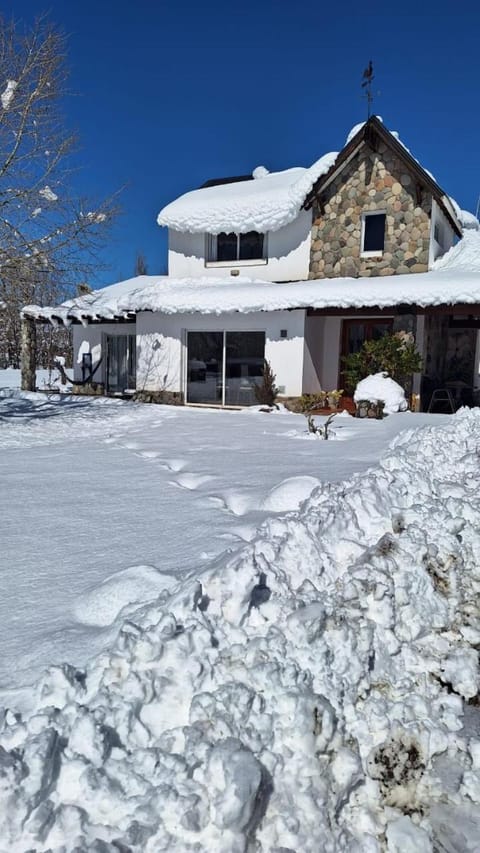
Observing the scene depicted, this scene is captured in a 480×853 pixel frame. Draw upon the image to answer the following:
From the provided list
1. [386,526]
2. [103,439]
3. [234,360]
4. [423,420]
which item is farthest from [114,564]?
[234,360]

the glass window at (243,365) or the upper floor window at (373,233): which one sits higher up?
A: the upper floor window at (373,233)

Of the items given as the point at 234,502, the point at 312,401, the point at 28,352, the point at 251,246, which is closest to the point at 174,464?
the point at 234,502

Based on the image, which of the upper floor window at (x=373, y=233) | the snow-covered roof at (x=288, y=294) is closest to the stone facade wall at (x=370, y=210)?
the upper floor window at (x=373, y=233)

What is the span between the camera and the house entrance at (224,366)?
13031mm

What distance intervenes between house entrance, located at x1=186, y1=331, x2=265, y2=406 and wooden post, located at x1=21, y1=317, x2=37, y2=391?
5.02m

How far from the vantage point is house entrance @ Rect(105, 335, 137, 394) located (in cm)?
1598

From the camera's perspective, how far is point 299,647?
2.29m

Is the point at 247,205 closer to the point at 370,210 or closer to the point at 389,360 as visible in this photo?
the point at 370,210

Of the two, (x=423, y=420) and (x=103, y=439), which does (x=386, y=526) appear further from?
(x=423, y=420)

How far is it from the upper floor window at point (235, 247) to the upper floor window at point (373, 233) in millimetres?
2754

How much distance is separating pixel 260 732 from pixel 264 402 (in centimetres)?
1067

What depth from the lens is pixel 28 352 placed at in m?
15.5

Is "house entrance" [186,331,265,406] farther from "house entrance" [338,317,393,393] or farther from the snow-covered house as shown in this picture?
"house entrance" [338,317,393,393]

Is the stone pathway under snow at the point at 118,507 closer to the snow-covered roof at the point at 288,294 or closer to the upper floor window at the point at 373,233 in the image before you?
the snow-covered roof at the point at 288,294
